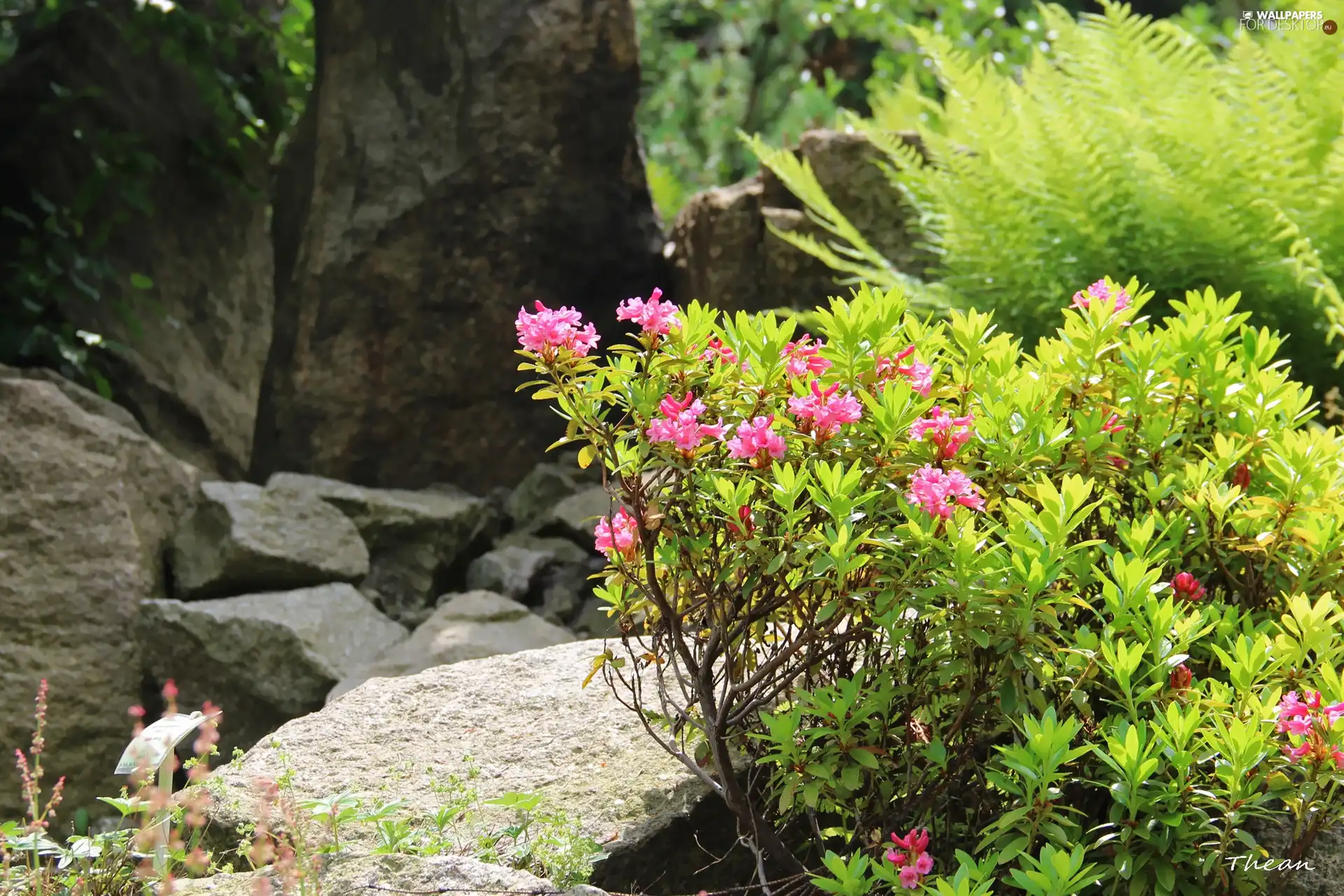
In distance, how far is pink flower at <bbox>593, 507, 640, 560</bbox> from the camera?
204 centimetres

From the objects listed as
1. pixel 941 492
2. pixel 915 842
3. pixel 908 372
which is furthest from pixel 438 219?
pixel 915 842

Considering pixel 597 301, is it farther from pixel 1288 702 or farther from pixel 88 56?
pixel 1288 702

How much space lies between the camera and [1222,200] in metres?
3.25

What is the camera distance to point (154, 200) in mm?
5094

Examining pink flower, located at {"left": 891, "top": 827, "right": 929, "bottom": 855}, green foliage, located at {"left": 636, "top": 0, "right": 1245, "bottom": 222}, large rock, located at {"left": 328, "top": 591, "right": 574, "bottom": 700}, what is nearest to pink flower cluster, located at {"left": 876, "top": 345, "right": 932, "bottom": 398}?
pink flower, located at {"left": 891, "top": 827, "right": 929, "bottom": 855}

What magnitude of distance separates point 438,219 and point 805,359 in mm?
3004

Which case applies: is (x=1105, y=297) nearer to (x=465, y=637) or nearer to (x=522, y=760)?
(x=522, y=760)

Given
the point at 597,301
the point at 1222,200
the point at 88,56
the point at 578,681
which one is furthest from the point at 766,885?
the point at 88,56

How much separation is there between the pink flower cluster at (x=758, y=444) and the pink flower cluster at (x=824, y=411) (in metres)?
0.05

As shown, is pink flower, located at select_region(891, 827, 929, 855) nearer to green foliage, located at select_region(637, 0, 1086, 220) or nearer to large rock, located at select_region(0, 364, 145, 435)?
large rock, located at select_region(0, 364, 145, 435)

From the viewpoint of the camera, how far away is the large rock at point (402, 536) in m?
4.49

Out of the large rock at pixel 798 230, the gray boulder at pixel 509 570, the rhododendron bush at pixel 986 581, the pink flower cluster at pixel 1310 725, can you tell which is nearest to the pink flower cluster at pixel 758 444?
the rhododendron bush at pixel 986 581

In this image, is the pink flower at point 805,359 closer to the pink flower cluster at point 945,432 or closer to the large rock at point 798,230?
the pink flower cluster at point 945,432

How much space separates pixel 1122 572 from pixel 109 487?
327 cm
